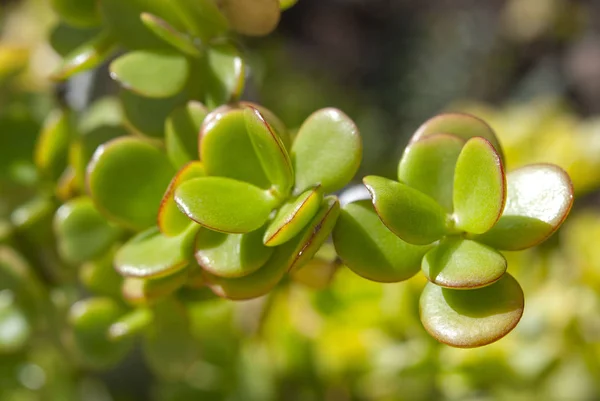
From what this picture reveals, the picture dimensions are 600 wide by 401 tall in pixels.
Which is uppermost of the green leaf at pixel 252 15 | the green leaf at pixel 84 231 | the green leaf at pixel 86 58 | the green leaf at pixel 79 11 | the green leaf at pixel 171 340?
the green leaf at pixel 252 15

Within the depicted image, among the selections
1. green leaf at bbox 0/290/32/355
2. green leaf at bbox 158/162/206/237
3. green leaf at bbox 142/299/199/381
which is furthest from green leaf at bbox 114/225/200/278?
green leaf at bbox 0/290/32/355

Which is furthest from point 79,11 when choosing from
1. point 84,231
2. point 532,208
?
point 532,208

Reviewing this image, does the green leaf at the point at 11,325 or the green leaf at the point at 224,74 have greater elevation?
the green leaf at the point at 224,74

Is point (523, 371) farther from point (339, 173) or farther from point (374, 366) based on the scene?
point (339, 173)

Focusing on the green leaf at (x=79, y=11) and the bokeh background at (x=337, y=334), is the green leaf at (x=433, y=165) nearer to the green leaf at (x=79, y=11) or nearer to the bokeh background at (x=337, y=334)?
the bokeh background at (x=337, y=334)

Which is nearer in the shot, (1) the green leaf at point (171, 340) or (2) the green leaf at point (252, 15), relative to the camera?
(2) the green leaf at point (252, 15)

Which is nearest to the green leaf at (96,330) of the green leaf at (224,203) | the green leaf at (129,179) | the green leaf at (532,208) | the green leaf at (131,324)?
the green leaf at (131,324)

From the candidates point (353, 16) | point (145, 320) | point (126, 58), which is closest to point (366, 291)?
point (145, 320)
